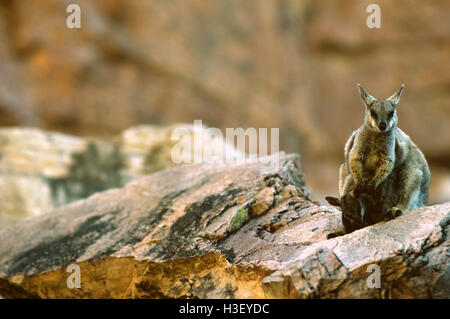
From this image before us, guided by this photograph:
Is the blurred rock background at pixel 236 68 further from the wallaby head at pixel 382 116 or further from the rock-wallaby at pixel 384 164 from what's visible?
the wallaby head at pixel 382 116

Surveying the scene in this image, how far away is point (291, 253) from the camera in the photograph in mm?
5008

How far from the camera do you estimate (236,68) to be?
1634cm

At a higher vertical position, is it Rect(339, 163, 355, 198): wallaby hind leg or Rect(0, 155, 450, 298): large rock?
Rect(339, 163, 355, 198): wallaby hind leg

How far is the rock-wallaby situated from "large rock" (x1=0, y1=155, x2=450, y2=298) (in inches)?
13.2

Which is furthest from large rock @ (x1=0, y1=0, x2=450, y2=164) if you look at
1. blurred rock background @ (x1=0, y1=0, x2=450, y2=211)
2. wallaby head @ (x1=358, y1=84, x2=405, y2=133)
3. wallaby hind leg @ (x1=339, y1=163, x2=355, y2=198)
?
wallaby head @ (x1=358, y1=84, x2=405, y2=133)

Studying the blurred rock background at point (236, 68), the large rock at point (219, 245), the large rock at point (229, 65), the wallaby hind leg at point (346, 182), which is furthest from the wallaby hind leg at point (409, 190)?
the large rock at point (229, 65)

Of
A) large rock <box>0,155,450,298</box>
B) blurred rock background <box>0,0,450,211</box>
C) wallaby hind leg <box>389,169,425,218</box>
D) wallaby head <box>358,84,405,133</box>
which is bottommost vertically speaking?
large rock <box>0,155,450,298</box>

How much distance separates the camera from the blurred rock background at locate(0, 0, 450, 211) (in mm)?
15195

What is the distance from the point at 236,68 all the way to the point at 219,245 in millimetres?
11297

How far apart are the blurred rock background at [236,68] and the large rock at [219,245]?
8.37m

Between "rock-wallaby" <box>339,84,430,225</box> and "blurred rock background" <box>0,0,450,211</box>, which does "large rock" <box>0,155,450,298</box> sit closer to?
"rock-wallaby" <box>339,84,430,225</box>

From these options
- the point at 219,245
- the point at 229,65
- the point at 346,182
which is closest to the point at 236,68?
the point at 229,65

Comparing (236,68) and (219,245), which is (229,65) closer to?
(236,68)

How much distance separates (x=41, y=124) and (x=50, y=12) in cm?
307
